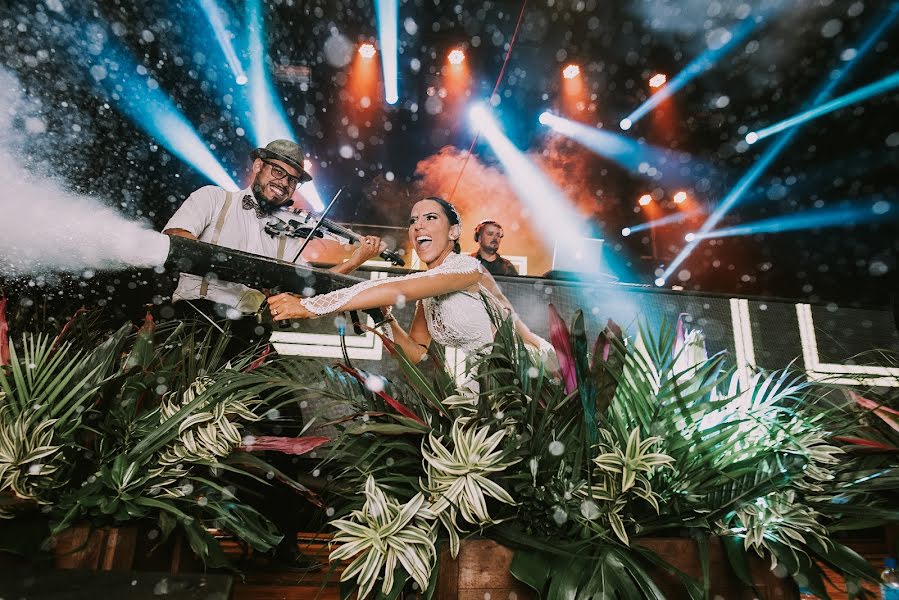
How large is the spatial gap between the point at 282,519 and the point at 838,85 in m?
5.82

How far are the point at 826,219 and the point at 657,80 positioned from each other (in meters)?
2.95

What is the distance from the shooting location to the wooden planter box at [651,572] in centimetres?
67

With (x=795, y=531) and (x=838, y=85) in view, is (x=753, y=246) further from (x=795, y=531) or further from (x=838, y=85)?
(x=795, y=531)

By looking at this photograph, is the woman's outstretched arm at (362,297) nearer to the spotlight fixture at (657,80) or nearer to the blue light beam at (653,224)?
the spotlight fixture at (657,80)

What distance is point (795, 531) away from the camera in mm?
701

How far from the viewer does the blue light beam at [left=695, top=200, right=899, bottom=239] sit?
443 cm

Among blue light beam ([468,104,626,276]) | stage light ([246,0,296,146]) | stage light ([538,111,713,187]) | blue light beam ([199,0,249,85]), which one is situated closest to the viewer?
blue light beam ([199,0,249,85])

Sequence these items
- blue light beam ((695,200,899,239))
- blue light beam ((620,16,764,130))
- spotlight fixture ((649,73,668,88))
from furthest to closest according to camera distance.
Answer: spotlight fixture ((649,73,668,88))
blue light beam ((620,16,764,130))
blue light beam ((695,200,899,239))

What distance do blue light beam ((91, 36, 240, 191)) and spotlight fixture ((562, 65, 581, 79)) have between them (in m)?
4.78

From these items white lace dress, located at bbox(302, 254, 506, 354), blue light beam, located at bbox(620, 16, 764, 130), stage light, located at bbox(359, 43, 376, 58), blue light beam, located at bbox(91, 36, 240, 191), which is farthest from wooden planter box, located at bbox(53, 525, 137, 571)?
stage light, located at bbox(359, 43, 376, 58)

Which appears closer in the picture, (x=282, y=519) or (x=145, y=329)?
(x=145, y=329)

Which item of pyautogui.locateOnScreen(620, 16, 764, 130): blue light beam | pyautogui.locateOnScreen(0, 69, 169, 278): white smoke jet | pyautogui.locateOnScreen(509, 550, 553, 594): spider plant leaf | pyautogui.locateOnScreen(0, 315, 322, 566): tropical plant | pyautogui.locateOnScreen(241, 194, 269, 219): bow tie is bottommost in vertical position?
pyautogui.locateOnScreen(509, 550, 553, 594): spider plant leaf

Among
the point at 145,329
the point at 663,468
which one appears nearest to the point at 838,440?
the point at 663,468

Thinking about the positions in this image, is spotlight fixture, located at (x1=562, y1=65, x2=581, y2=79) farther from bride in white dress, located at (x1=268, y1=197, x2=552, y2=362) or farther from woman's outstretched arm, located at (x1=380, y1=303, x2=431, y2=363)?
woman's outstretched arm, located at (x1=380, y1=303, x2=431, y2=363)
